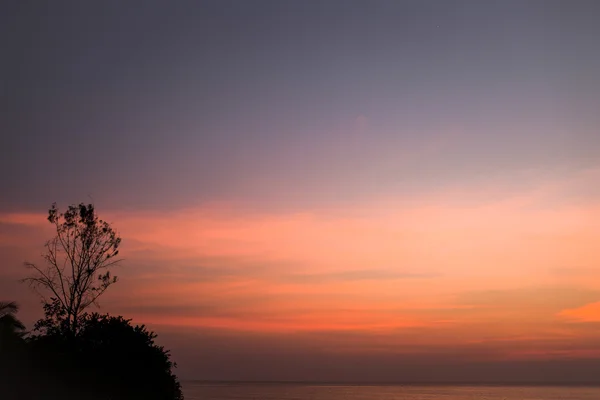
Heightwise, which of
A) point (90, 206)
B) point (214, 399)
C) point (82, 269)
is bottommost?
point (214, 399)

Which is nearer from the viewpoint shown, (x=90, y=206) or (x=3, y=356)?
(x=3, y=356)

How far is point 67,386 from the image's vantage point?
34125 millimetres

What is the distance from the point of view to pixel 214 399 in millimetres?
152000

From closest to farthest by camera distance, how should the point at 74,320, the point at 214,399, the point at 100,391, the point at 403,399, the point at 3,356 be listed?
the point at 3,356 → the point at 100,391 → the point at 74,320 → the point at 214,399 → the point at 403,399

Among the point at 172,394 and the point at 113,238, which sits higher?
the point at 113,238

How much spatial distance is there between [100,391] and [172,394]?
418 centimetres

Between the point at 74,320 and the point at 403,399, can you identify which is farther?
the point at 403,399

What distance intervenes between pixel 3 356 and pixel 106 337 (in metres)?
5.77

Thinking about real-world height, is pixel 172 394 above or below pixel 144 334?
below

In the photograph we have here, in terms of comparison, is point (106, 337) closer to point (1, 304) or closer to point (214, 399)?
point (1, 304)

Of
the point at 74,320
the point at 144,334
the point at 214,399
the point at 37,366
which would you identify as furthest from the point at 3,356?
the point at 214,399

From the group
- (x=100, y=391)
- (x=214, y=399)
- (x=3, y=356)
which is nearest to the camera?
(x=3, y=356)

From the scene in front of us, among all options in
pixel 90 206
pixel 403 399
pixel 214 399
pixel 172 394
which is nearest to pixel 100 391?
pixel 172 394

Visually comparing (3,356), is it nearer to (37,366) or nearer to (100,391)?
(37,366)
